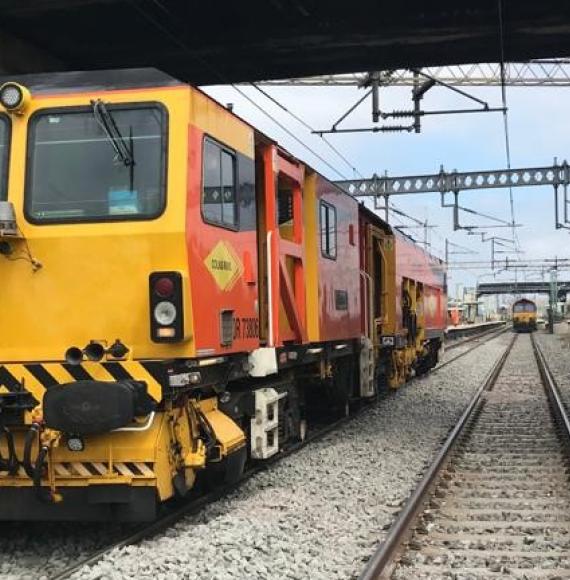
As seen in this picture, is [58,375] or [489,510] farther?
[489,510]

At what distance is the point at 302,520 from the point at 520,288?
12223 centimetres

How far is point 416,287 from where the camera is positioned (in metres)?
20.5

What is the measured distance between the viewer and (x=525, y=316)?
3031 inches

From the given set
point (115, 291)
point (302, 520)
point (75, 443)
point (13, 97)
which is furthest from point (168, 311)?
point (302, 520)

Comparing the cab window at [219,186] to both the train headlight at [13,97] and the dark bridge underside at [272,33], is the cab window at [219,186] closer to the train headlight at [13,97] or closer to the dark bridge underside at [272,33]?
the train headlight at [13,97]

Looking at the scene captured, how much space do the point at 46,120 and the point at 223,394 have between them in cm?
270

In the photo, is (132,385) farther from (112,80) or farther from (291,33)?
(291,33)

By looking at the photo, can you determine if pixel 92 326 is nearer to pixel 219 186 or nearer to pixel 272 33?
pixel 219 186

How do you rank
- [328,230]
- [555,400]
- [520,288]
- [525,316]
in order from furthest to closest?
[520,288] → [525,316] → [555,400] → [328,230]

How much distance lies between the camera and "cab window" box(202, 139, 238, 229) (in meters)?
6.58

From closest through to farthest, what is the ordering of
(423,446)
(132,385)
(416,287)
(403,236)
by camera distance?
1. (132,385)
2. (423,446)
3. (403,236)
4. (416,287)

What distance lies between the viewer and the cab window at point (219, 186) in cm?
658

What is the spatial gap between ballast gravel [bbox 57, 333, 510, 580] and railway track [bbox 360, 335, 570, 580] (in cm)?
24

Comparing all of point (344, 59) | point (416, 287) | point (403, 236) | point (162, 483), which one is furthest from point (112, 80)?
point (416, 287)
